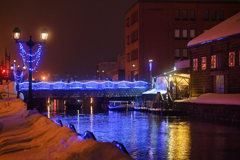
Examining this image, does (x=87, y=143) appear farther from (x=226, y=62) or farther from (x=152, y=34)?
(x=152, y=34)

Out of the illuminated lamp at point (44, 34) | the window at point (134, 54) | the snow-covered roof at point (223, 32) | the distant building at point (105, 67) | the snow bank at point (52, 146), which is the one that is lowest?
the snow bank at point (52, 146)

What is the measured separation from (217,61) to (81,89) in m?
24.6

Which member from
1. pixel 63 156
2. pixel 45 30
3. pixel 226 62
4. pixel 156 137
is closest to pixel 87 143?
pixel 63 156

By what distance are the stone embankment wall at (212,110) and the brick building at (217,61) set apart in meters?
4.66

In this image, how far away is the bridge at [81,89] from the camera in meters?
54.6

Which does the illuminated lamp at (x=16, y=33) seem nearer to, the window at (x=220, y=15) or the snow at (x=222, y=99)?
the snow at (x=222, y=99)

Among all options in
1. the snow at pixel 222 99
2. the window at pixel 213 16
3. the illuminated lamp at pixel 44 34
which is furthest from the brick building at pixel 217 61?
the window at pixel 213 16

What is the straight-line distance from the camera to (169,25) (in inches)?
2763

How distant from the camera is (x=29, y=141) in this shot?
39.3ft

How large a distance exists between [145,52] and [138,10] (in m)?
8.71

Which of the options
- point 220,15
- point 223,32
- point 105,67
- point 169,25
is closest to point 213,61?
point 223,32

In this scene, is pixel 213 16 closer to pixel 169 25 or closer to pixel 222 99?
pixel 169 25

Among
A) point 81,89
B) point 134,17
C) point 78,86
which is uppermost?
point 134,17

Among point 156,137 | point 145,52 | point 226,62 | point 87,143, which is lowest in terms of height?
point 156,137
